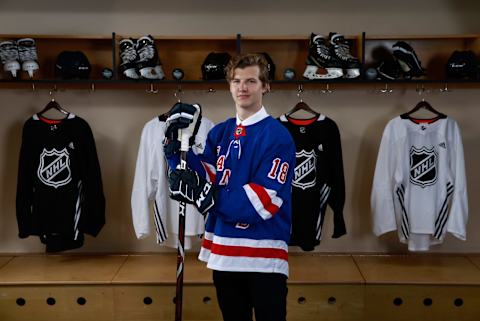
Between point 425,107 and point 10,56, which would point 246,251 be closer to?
point 425,107

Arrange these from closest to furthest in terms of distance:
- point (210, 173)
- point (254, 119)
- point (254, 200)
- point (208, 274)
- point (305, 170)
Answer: point (254, 200) → point (254, 119) → point (210, 173) → point (208, 274) → point (305, 170)

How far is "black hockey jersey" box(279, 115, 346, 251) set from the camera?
9.58 ft

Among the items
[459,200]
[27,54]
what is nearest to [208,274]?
[459,200]

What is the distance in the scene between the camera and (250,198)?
1.82 metres

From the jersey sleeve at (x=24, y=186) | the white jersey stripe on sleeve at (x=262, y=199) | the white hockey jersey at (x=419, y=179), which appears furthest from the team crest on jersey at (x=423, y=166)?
the jersey sleeve at (x=24, y=186)

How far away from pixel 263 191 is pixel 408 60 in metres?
1.42

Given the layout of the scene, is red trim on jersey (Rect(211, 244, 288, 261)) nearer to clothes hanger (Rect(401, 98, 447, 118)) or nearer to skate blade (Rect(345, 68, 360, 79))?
skate blade (Rect(345, 68, 360, 79))

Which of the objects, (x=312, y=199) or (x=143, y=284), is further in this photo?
(x=312, y=199)

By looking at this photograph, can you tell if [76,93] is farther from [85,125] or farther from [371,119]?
[371,119]

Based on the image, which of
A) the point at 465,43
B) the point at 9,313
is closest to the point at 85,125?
the point at 9,313

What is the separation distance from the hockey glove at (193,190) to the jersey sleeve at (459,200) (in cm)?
161

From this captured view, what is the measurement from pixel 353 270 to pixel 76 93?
71.9 inches

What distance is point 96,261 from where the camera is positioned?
3.05m

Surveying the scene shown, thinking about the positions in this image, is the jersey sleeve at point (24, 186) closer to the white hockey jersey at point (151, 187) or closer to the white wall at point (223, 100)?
the white wall at point (223, 100)
